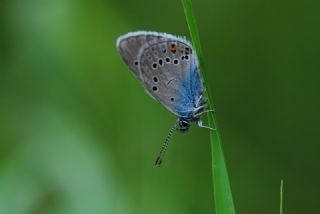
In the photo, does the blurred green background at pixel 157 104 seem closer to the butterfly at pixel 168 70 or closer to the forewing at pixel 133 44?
the butterfly at pixel 168 70

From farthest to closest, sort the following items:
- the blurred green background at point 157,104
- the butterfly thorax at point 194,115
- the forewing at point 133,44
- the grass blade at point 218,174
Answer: the blurred green background at point 157,104
the butterfly thorax at point 194,115
the forewing at point 133,44
the grass blade at point 218,174

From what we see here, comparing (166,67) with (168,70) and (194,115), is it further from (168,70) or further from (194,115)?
(194,115)

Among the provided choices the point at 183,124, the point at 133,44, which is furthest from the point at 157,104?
the point at 133,44

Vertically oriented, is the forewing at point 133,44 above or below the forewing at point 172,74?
above

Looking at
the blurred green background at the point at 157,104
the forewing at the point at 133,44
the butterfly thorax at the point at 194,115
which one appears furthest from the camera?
the blurred green background at the point at 157,104

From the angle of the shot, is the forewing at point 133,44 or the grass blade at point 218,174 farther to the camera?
the forewing at point 133,44

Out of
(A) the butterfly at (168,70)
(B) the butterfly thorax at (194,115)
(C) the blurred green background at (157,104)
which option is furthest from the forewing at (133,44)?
(C) the blurred green background at (157,104)

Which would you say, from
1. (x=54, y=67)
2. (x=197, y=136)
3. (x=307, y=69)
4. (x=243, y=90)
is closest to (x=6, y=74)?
(x=54, y=67)
